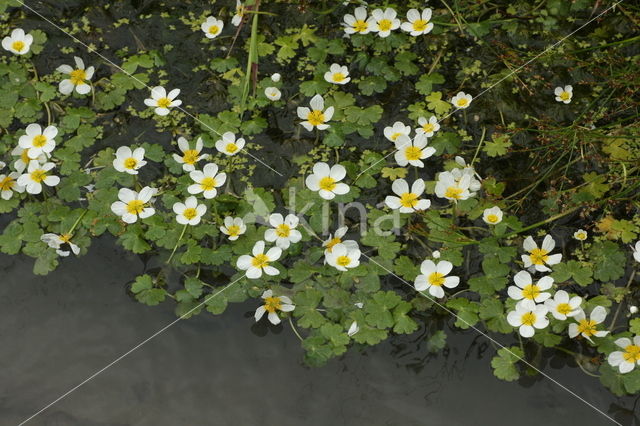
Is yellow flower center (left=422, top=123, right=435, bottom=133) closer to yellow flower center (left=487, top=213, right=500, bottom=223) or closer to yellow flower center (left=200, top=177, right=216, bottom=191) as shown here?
yellow flower center (left=487, top=213, right=500, bottom=223)

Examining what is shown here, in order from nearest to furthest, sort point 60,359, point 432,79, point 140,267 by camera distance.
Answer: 1. point 60,359
2. point 140,267
3. point 432,79

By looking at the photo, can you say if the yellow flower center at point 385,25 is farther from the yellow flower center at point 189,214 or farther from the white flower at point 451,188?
the yellow flower center at point 189,214

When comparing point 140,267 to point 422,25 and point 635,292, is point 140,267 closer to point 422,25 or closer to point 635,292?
point 422,25

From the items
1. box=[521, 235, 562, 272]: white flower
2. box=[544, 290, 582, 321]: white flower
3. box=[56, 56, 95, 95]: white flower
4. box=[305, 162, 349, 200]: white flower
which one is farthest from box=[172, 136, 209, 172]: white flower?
box=[544, 290, 582, 321]: white flower

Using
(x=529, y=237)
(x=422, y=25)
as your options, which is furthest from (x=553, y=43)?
(x=529, y=237)

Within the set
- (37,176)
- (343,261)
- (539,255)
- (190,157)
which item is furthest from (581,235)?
(37,176)

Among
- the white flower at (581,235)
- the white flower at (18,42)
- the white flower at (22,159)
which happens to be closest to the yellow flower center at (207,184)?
the white flower at (22,159)

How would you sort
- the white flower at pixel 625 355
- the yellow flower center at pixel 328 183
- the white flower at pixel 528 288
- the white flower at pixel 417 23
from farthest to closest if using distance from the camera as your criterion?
the white flower at pixel 417 23 → the yellow flower center at pixel 328 183 → the white flower at pixel 528 288 → the white flower at pixel 625 355
